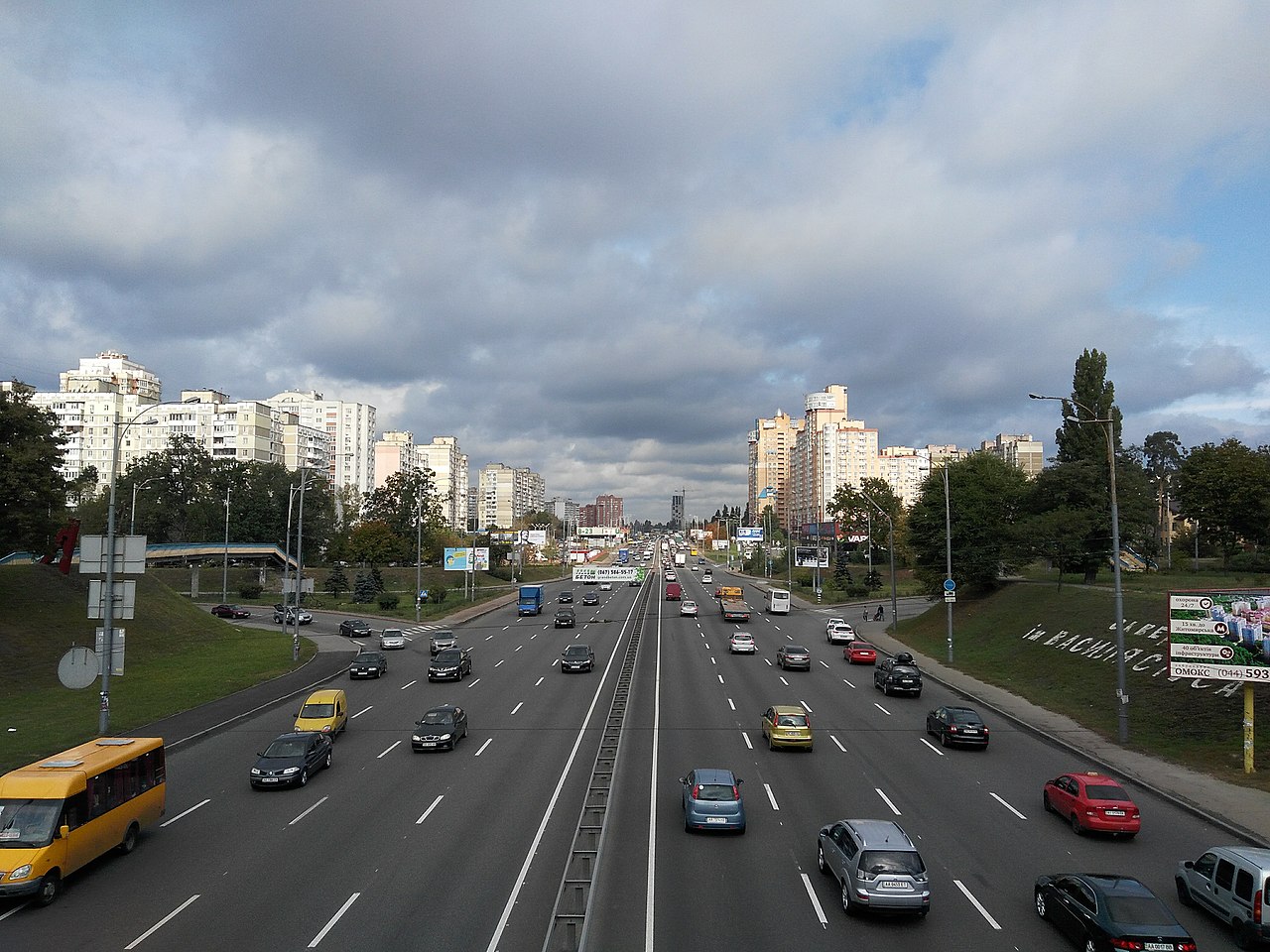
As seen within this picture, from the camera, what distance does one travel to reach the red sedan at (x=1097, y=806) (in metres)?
17.6

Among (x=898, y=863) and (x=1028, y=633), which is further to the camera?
(x=1028, y=633)

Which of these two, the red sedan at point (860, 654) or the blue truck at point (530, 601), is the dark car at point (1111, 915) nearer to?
the red sedan at point (860, 654)

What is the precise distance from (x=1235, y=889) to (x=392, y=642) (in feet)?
157

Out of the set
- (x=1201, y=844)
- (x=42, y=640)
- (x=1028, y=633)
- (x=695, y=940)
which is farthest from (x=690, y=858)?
(x=42, y=640)

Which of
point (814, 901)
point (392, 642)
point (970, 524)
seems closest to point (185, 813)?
point (814, 901)

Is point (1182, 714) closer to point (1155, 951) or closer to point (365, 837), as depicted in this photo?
point (1155, 951)

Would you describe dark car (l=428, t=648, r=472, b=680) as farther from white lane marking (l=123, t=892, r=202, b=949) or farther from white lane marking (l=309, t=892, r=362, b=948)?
white lane marking (l=309, t=892, r=362, b=948)

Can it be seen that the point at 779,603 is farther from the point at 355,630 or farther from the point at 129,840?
the point at 129,840

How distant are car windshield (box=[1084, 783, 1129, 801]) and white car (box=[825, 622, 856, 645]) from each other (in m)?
37.2

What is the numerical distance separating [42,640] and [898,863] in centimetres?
4544

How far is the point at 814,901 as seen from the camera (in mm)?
14117

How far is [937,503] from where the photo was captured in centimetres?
5750

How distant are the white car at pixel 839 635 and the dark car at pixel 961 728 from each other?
2816cm

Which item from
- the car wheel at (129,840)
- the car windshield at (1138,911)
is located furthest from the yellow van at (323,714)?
the car windshield at (1138,911)
